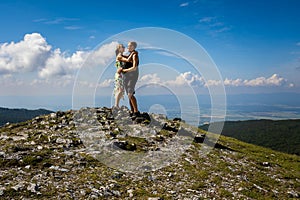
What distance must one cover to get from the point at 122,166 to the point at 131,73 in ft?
32.6

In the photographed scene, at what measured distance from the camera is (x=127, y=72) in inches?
904

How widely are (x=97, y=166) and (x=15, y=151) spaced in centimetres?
527

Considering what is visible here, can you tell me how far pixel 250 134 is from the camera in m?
182

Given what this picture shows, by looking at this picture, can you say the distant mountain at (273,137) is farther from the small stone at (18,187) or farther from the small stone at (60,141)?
the small stone at (18,187)

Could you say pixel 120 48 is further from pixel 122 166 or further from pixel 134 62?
pixel 122 166

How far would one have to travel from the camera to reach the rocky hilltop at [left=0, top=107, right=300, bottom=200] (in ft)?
39.7

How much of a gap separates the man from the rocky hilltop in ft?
6.91

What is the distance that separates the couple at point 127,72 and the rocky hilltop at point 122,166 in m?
2.61

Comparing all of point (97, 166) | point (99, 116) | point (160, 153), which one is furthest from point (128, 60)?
point (97, 166)

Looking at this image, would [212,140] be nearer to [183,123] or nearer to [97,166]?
[183,123]

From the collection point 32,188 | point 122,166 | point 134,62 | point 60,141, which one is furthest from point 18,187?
point 134,62

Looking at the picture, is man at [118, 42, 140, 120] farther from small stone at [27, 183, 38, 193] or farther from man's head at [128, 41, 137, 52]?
small stone at [27, 183, 38, 193]

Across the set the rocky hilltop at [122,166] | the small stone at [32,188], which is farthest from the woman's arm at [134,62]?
the small stone at [32,188]

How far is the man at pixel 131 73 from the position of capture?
22.2 meters
